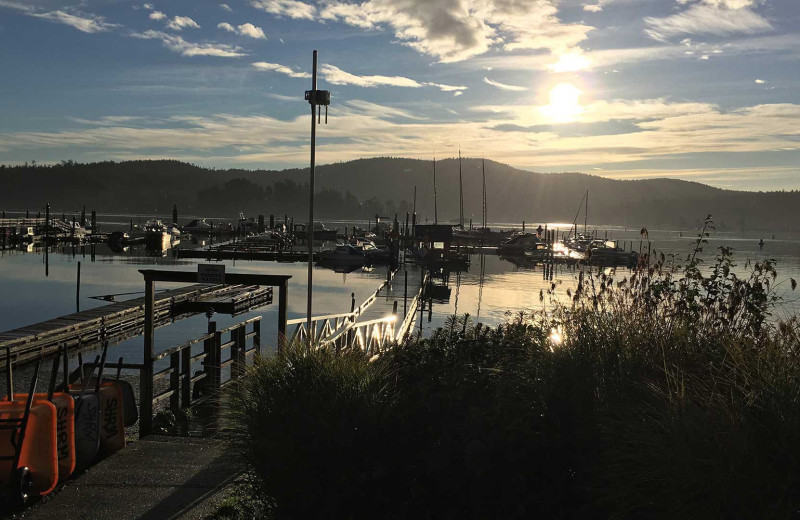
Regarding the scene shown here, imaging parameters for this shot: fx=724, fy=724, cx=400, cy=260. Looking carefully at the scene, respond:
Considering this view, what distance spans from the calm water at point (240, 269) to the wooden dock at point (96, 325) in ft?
2.62

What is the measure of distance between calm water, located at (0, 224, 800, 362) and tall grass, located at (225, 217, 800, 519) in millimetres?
16285

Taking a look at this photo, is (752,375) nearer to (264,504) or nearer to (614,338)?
(614,338)

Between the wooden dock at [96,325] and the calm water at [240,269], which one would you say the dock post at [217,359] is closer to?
the wooden dock at [96,325]

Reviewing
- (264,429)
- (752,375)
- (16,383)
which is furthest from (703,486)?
(16,383)

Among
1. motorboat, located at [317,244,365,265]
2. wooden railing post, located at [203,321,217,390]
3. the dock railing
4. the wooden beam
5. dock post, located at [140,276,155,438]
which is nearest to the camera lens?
the dock railing

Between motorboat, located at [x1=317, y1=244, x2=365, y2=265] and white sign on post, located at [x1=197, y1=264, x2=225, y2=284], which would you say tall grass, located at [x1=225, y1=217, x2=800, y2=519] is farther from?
motorboat, located at [x1=317, y1=244, x2=365, y2=265]

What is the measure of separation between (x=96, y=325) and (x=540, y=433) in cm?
2269

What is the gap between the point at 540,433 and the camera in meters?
6.46

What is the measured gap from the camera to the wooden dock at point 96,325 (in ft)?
66.7

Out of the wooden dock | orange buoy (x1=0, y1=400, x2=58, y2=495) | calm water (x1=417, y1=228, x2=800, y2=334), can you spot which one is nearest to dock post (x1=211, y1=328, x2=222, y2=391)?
the wooden dock

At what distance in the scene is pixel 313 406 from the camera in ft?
21.6

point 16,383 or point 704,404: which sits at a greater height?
point 704,404

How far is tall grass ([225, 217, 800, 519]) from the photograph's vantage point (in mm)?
5438

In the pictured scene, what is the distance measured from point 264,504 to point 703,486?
3.81 meters
